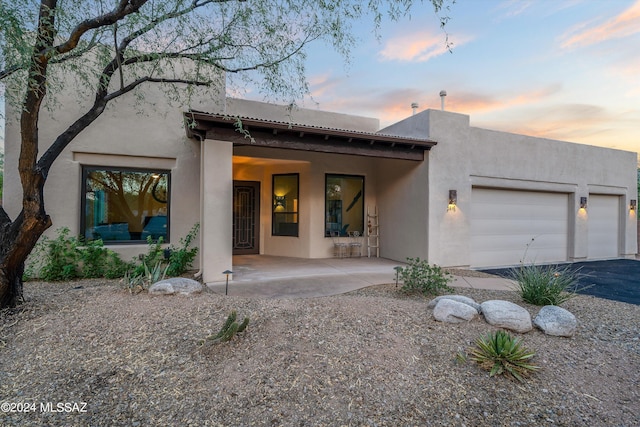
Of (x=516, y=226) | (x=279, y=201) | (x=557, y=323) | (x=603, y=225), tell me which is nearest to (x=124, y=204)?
(x=279, y=201)

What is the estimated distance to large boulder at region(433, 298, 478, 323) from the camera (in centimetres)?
372

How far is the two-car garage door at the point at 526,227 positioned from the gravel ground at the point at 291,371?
16.2 feet

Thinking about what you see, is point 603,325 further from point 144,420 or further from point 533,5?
point 533,5

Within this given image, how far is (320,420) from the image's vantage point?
89.3 inches

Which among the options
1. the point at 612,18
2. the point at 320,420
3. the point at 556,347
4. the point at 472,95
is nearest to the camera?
the point at 320,420

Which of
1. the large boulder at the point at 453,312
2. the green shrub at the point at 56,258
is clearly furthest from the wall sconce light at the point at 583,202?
the green shrub at the point at 56,258

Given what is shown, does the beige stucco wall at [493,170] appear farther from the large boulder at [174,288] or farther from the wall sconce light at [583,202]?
the large boulder at [174,288]

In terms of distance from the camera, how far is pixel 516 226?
923cm

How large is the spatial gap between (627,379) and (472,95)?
28.9 feet

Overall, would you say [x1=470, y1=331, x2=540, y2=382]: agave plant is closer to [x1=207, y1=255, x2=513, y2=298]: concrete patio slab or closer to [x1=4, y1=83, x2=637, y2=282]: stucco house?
[x1=207, y1=255, x2=513, y2=298]: concrete patio slab

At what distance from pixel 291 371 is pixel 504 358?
1.95 metres

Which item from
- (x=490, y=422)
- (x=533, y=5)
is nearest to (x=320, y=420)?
(x=490, y=422)

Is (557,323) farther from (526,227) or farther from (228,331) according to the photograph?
(526,227)

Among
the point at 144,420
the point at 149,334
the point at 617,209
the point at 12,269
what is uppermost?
the point at 617,209
